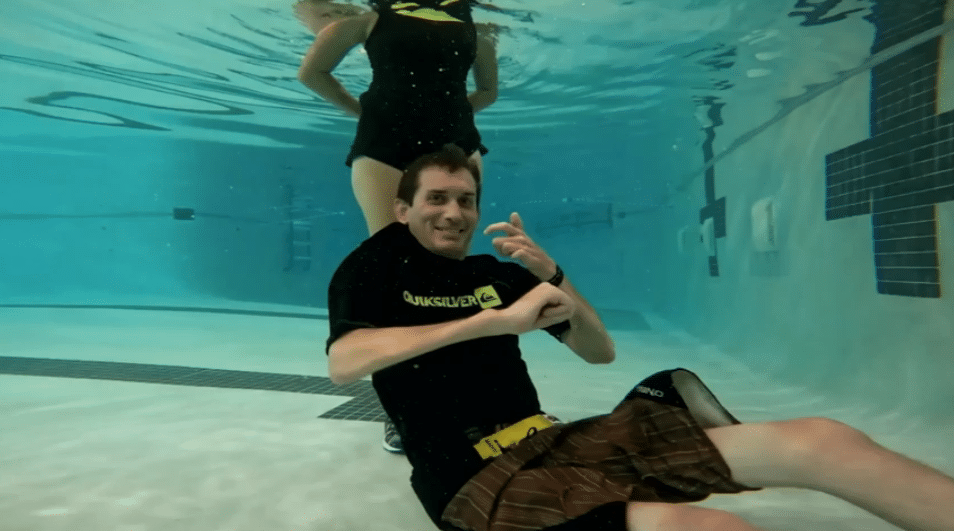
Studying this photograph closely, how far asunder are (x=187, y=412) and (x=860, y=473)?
17.3 ft

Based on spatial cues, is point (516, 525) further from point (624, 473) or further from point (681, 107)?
point (681, 107)

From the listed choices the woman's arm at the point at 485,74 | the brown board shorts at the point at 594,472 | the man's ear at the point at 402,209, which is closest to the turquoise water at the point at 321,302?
the brown board shorts at the point at 594,472

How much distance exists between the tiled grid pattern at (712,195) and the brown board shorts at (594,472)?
465 inches

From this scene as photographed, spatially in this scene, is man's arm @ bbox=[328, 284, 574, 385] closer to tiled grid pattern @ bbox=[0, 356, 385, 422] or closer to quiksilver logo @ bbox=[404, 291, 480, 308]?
quiksilver logo @ bbox=[404, 291, 480, 308]

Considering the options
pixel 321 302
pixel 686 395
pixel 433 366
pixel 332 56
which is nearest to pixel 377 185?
pixel 332 56

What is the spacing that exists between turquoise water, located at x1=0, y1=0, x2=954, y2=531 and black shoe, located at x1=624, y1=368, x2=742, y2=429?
105 cm

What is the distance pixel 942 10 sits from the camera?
6.17 meters

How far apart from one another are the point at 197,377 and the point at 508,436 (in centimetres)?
588

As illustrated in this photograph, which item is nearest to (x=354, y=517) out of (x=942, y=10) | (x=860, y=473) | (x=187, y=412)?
(x=860, y=473)

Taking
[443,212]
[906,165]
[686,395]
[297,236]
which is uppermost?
[297,236]

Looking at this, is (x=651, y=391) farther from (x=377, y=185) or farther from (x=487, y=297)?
(x=377, y=185)

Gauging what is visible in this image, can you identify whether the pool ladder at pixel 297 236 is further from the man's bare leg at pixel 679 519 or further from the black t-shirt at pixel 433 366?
the man's bare leg at pixel 679 519

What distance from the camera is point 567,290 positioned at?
9.36 ft

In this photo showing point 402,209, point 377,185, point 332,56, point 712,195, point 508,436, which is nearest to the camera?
point 508,436
